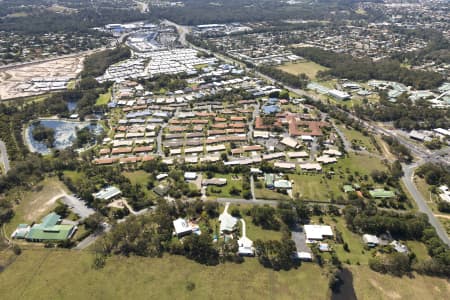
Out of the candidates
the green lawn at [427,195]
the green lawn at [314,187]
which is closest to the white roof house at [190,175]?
the green lawn at [314,187]

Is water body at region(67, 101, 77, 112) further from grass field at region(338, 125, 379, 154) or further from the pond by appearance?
grass field at region(338, 125, 379, 154)

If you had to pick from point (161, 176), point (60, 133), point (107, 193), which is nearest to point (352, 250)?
point (161, 176)

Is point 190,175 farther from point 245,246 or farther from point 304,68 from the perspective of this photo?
point 304,68

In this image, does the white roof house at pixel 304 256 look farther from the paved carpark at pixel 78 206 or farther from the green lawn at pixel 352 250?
the paved carpark at pixel 78 206

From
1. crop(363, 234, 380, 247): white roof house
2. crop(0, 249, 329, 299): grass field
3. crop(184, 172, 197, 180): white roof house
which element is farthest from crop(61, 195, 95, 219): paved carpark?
crop(363, 234, 380, 247): white roof house

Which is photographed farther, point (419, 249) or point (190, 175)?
point (190, 175)

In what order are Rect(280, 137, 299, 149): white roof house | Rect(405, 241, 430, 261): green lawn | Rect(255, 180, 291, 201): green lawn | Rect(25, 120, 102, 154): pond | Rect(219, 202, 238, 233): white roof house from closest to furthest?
1. Rect(405, 241, 430, 261): green lawn
2. Rect(219, 202, 238, 233): white roof house
3. Rect(255, 180, 291, 201): green lawn
4. Rect(280, 137, 299, 149): white roof house
5. Rect(25, 120, 102, 154): pond
